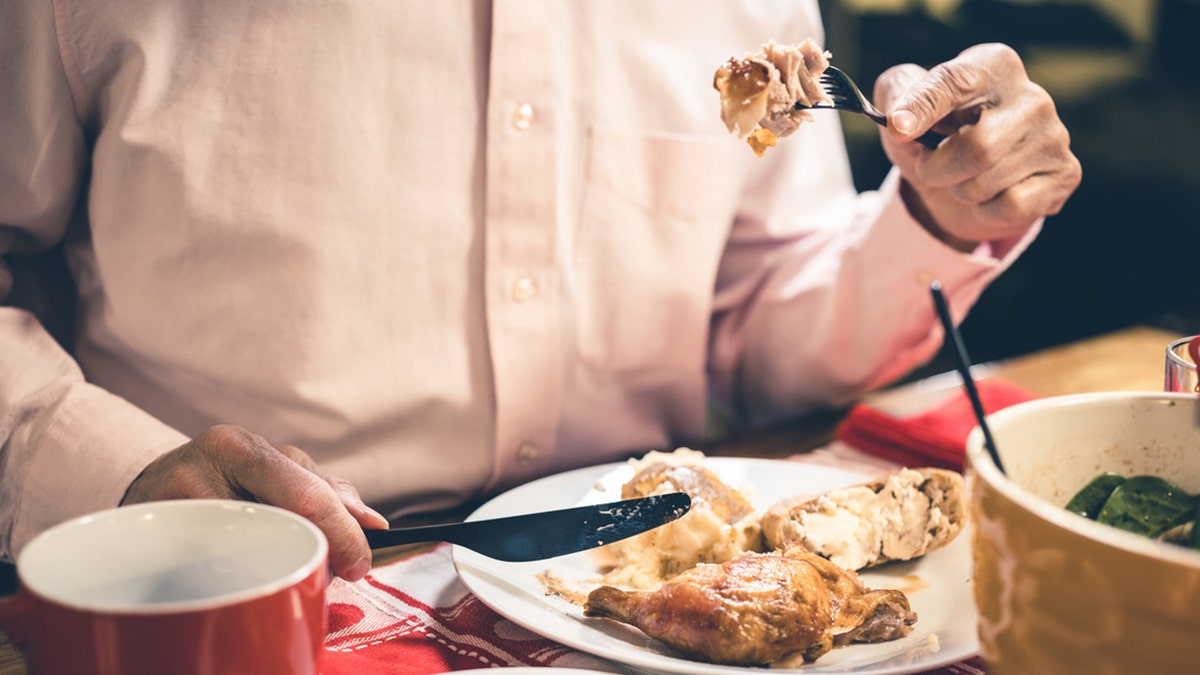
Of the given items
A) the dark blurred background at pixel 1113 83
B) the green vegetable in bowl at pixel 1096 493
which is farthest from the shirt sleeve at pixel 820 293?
the dark blurred background at pixel 1113 83

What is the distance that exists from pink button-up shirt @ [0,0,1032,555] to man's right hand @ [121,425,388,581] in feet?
0.50

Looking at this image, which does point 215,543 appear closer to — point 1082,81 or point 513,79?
point 513,79

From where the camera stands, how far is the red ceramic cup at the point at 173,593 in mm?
530

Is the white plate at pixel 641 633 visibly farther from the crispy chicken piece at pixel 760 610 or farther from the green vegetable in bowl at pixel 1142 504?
the green vegetable in bowl at pixel 1142 504

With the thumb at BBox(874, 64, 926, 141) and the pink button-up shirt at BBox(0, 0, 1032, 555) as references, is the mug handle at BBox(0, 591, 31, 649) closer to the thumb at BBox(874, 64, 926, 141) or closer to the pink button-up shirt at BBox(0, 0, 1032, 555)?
the pink button-up shirt at BBox(0, 0, 1032, 555)

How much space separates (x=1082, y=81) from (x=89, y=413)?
423 cm

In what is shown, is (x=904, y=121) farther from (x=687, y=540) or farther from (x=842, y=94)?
(x=687, y=540)

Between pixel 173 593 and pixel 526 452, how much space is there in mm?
753

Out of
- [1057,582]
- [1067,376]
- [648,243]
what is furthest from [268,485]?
[1067,376]

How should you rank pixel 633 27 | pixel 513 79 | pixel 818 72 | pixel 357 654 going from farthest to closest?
pixel 633 27 → pixel 513 79 → pixel 818 72 → pixel 357 654

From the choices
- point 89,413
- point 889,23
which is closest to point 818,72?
point 89,413

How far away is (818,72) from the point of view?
931mm

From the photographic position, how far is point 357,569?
831 mm

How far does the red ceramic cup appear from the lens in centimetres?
53
